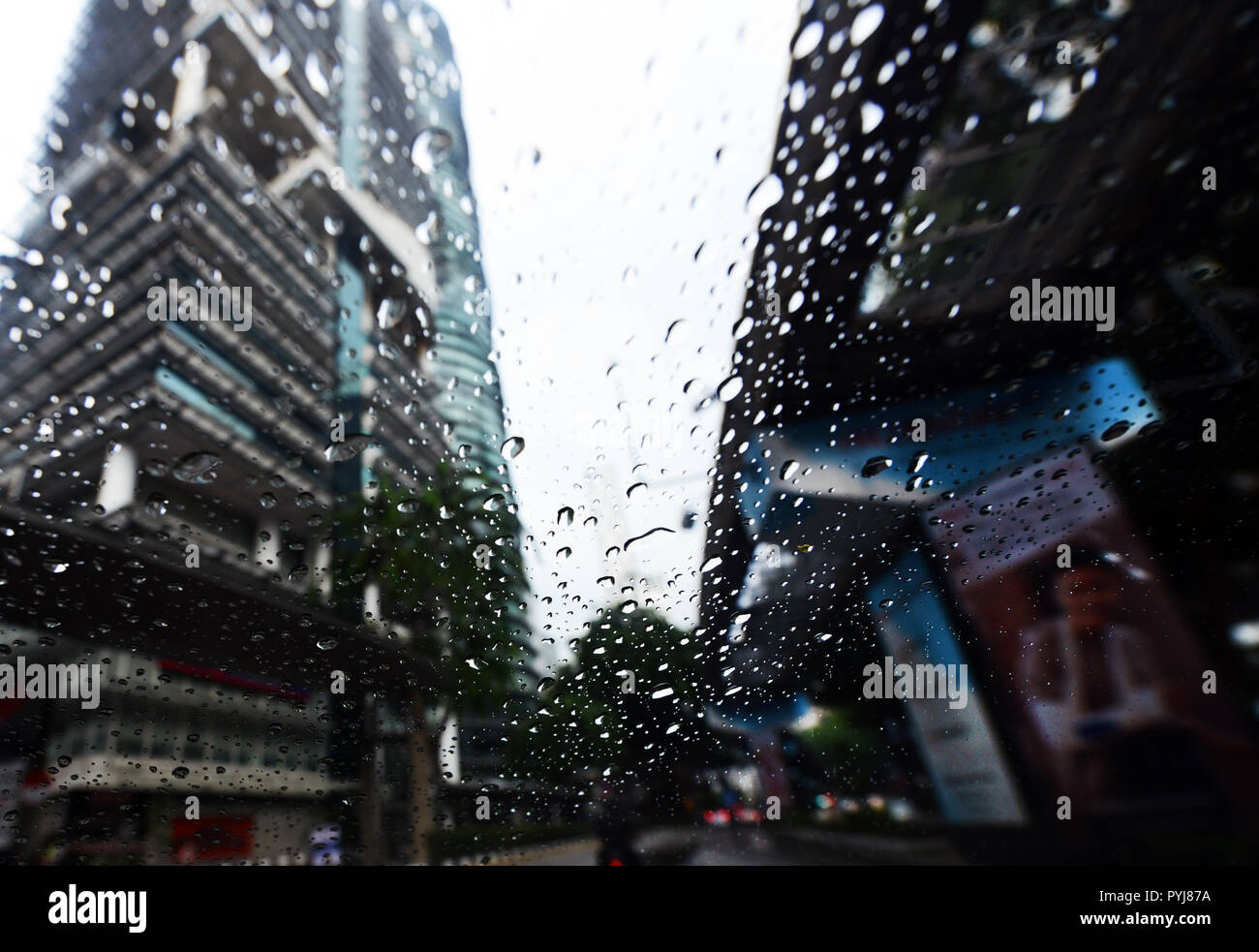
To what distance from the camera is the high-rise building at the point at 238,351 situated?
1.48m

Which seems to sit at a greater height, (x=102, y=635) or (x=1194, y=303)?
(x=1194, y=303)

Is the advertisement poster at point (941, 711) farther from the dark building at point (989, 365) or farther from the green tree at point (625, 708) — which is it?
the green tree at point (625, 708)

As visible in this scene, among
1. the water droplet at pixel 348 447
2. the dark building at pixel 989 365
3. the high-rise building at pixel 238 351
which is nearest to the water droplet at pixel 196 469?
the high-rise building at pixel 238 351

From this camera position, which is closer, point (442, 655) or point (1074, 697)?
point (442, 655)

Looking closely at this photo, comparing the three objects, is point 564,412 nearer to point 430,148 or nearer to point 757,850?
point 430,148

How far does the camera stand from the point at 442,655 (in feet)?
5.75

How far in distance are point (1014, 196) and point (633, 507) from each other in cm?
131
